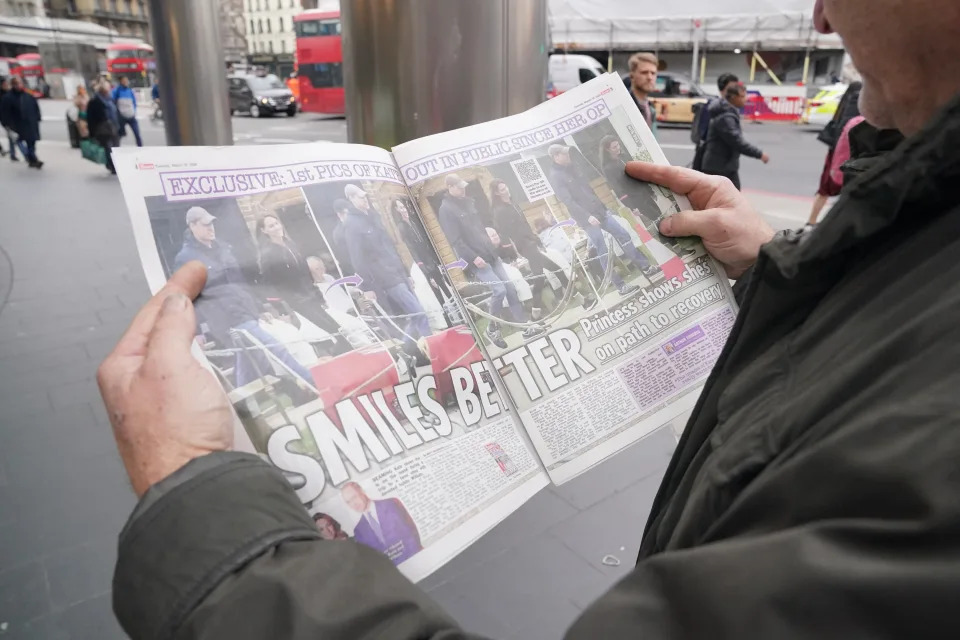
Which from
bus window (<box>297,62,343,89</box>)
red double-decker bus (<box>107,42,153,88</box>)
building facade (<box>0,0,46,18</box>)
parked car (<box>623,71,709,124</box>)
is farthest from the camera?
red double-decker bus (<box>107,42,153,88</box>)

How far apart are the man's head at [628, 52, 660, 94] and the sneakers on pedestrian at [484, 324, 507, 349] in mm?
4114

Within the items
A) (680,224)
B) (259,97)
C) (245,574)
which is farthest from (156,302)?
(259,97)

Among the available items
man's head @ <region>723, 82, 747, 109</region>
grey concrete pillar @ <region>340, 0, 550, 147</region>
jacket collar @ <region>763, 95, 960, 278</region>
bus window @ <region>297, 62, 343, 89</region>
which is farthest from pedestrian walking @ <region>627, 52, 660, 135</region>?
bus window @ <region>297, 62, 343, 89</region>

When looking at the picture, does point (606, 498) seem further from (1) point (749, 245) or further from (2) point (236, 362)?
(2) point (236, 362)

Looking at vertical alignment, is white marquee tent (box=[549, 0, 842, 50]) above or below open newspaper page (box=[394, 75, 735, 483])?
below

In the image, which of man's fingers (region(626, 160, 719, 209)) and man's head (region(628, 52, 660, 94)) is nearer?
man's fingers (region(626, 160, 719, 209))

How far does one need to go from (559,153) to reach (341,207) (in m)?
0.38

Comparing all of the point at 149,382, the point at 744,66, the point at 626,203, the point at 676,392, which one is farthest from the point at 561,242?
the point at 744,66

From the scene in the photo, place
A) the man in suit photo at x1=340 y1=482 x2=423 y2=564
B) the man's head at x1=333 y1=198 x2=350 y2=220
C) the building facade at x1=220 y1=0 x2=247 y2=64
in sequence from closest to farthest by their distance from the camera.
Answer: the man in suit photo at x1=340 y1=482 x2=423 y2=564
the man's head at x1=333 y1=198 x2=350 y2=220
the building facade at x1=220 y1=0 x2=247 y2=64

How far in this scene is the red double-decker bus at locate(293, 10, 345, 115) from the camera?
53.2 ft

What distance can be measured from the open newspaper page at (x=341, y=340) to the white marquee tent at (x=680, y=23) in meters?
11.8

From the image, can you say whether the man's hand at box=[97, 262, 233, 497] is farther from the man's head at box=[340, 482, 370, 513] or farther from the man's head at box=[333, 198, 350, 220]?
the man's head at box=[333, 198, 350, 220]

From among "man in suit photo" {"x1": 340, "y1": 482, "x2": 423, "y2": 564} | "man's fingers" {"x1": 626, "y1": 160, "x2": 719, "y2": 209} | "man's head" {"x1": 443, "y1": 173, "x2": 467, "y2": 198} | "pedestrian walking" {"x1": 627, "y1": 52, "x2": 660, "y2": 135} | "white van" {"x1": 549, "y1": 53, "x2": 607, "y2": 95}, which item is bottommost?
"white van" {"x1": 549, "y1": 53, "x2": 607, "y2": 95}

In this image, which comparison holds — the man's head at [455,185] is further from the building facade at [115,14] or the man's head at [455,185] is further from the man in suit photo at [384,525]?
the building facade at [115,14]
